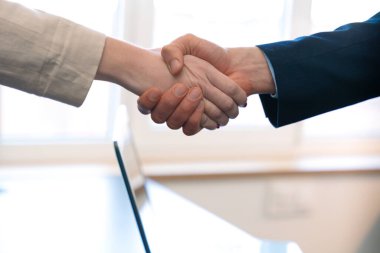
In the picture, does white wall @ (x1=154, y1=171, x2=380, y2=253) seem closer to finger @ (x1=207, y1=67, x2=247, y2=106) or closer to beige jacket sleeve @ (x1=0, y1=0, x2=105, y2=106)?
finger @ (x1=207, y1=67, x2=247, y2=106)

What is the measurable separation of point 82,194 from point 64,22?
46cm

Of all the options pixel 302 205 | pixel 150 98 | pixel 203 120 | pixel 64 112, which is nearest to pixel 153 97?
pixel 150 98

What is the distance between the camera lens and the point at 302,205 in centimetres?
197

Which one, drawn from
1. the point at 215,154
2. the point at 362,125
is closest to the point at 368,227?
the point at 362,125

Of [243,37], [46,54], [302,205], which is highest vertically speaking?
[46,54]

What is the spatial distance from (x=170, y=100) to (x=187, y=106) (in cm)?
4

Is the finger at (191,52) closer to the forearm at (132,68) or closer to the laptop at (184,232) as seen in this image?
the forearm at (132,68)

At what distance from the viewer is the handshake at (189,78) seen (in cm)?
122

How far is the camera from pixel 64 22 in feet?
3.80

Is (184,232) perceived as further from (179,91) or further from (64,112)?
(64,112)

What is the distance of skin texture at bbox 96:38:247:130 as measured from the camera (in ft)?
3.95

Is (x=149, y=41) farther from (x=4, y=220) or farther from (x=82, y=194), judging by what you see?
(x=4, y=220)

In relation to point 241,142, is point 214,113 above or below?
above

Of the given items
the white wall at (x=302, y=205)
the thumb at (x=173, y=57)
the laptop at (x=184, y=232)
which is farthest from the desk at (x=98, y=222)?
the white wall at (x=302, y=205)
